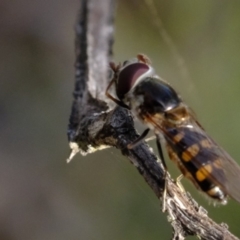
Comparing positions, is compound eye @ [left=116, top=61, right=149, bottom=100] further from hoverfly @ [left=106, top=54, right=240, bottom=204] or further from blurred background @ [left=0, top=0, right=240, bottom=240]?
blurred background @ [left=0, top=0, right=240, bottom=240]

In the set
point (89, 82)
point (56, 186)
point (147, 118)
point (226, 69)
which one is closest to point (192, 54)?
point (226, 69)

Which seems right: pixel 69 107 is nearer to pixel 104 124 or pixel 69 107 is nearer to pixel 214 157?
pixel 214 157

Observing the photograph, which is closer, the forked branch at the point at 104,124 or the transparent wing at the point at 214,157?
the forked branch at the point at 104,124

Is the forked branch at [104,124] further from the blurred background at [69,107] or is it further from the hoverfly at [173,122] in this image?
the blurred background at [69,107]

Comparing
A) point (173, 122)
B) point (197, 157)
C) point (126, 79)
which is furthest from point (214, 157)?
point (126, 79)

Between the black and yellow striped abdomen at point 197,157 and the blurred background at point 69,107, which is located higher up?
the blurred background at point 69,107

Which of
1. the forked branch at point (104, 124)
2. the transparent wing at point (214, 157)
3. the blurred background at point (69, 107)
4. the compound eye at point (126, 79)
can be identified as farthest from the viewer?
the blurred background at point (69, 107)

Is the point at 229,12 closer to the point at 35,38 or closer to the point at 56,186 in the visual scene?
the point at 35,38

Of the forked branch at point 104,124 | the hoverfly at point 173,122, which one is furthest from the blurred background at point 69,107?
the forked branch at point 104,124
